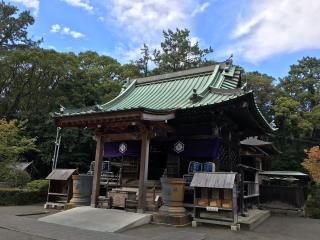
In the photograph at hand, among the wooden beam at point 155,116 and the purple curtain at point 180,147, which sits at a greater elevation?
the wooden beam at point 155,116

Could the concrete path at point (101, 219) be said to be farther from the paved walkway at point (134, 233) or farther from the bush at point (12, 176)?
the bush at point (12, 176)

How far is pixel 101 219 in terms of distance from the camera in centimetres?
1119

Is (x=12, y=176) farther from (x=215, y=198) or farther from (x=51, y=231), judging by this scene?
(x=215, y=198)

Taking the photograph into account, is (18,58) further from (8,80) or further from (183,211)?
(183,211)

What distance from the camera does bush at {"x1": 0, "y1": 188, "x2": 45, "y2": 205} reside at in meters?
17.5

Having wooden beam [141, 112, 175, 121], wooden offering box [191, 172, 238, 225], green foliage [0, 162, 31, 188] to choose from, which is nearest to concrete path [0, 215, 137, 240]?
wooden offering box [191, 172, 238, 225]

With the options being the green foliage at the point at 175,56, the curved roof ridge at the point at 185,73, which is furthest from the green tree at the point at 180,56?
the curved roof ridge at the point at 185,73

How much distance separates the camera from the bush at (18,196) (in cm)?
1755

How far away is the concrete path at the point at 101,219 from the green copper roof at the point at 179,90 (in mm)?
4203

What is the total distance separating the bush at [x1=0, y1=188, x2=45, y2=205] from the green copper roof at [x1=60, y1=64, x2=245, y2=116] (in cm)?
620

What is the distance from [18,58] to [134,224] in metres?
26.6

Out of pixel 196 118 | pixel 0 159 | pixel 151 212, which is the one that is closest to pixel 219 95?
pixel 196 118

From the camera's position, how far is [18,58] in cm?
3212

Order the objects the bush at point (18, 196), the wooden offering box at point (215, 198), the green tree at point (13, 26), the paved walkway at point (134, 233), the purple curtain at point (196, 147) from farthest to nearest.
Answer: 1. the green tree at point (13, 26)
2. the bush at point (18, 196)
3. the purple curtain at point (196, 147)
4. the wooden offering box at point (215, 198)
5. the paved walkway at point (134, 233)
